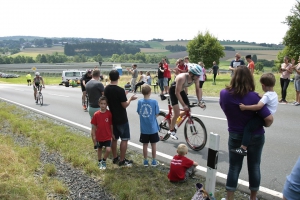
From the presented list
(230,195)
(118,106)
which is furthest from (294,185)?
(118,106)

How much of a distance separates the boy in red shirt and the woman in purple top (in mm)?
1053

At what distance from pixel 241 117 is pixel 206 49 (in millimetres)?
47436

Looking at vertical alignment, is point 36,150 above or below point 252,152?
below

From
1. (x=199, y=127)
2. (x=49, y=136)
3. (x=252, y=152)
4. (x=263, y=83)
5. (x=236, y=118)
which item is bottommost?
(x=49, y=136)

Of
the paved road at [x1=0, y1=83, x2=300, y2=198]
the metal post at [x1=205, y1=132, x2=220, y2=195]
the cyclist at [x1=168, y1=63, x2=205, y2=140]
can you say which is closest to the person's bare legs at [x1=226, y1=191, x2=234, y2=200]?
the metal post at [x1=205, y1=132, x2=220, y2=195]

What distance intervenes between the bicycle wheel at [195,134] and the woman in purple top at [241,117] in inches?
102

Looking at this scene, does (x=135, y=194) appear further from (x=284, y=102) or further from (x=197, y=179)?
(x=284, y=102)

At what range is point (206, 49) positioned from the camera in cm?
4981

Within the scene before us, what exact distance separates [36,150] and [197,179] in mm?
3999

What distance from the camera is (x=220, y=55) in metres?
50.2

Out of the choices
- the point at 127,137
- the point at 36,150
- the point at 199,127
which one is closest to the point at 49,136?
the point at 36,150

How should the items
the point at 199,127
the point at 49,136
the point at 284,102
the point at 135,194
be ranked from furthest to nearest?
1. the point at 284,102
2. the point at 49,136
3. the point at 199,127
4. the point at 135,194

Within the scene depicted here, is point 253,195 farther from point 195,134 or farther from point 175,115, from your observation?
point 175,115

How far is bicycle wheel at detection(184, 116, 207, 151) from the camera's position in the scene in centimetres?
679
